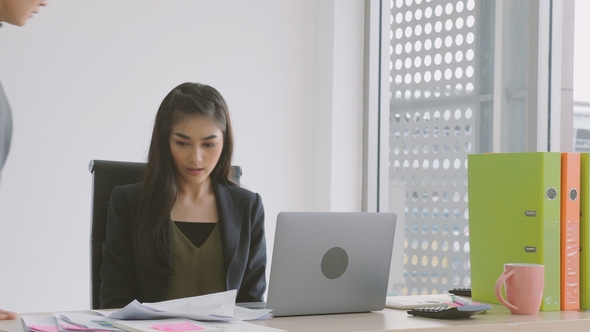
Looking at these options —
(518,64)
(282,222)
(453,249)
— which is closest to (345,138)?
(453,249)

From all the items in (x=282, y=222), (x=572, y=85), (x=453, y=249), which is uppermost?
(x=572, y=85)

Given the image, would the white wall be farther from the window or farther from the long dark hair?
the long dark hair

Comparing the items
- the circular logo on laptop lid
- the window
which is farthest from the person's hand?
the window

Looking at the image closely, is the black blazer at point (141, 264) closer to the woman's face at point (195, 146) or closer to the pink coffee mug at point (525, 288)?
the woman's face at point (195, 146)

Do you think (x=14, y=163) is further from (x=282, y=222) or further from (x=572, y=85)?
(x=572, y=85)

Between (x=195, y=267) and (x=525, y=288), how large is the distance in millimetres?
866

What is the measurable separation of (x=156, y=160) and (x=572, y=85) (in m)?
1.63

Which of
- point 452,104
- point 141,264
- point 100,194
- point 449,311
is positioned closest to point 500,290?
point 449,311

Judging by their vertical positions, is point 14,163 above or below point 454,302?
above

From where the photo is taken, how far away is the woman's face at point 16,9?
5.29 ft

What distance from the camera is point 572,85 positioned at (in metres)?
2.68

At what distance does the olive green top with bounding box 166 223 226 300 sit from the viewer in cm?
189

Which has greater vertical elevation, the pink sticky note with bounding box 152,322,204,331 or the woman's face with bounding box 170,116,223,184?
the woman's face with bounding box 170,116,223,184

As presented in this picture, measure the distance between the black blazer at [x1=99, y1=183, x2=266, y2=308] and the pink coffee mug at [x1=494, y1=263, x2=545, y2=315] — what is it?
753 mm
